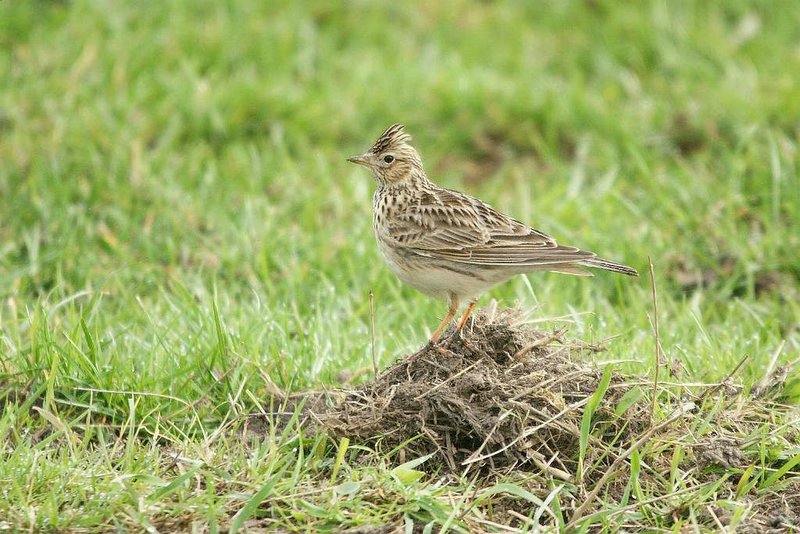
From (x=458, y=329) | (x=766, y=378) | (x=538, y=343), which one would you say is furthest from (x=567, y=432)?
(x=766, y=378)

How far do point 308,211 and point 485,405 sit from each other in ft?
11.7

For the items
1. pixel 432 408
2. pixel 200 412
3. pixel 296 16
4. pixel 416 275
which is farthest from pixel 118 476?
pixel 296 16

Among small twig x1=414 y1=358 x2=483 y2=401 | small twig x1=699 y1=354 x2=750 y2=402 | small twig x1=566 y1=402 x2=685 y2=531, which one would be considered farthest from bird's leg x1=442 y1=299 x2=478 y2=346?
small twig x1=699 y1=354 x2=750 y2=402

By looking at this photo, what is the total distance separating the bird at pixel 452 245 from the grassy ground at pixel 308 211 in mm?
300

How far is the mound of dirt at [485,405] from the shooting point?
5.05 meters

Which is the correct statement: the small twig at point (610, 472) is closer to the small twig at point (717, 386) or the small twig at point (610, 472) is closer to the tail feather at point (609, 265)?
the small twig at point (717, 386)

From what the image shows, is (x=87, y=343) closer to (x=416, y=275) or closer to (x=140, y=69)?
(x=416, y=275)

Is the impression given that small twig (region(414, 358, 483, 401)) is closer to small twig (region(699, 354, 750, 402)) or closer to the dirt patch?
the dirt patch


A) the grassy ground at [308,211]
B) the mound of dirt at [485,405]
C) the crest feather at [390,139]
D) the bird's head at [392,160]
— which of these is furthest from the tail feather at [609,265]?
the crest feather at [390,139]

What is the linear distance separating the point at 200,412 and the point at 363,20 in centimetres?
672

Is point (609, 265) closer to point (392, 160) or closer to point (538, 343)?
point (538, 343)

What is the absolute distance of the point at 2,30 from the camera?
33.1 feet

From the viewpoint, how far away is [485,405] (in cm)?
514

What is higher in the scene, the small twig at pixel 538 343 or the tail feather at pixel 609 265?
the tail feather at pixel 609 265
